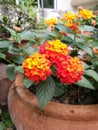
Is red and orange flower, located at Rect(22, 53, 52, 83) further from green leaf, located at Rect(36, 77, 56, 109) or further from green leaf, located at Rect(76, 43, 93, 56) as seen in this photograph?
green leaf, located at Rect(76, 43, 93, 56)

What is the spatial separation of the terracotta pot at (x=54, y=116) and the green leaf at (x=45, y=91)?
6 cm

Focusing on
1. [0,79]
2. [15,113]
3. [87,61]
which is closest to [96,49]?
[87,61]

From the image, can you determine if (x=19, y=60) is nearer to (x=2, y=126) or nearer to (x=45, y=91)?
(x=45, y=91)

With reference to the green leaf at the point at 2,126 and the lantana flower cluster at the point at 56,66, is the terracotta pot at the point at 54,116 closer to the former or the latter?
the lantana flower cluster at the point at 56,66

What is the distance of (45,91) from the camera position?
2.86 feet

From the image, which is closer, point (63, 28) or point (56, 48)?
point (56, 48)

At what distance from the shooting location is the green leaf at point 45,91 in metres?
0.87

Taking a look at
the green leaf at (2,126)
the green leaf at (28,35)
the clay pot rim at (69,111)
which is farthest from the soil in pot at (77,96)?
the green leaf at (2,126)

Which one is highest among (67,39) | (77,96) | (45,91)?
(67,39)

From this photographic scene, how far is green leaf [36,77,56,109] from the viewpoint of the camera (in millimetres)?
865

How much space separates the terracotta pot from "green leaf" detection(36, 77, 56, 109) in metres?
0.06

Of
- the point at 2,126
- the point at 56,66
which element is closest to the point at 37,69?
the point at 56,66

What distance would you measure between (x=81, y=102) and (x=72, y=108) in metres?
0.14

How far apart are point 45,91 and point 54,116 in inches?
4.2
